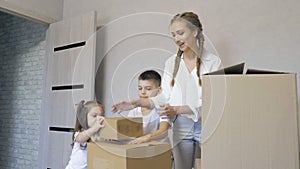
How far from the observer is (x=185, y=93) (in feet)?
4.37

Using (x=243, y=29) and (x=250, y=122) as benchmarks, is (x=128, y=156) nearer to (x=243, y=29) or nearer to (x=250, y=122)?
(x=250, y=122)

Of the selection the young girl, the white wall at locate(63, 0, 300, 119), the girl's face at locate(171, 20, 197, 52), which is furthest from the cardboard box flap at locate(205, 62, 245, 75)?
the white wall at locate(63, 0, 300, 119)

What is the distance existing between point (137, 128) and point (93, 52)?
4.40ft

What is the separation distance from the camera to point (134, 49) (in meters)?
2.40

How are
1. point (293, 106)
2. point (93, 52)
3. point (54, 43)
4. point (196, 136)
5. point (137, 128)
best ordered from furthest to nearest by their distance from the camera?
point (54, 43), point (93, 52), point (196, 136), point (137, 128), point (293, 106)

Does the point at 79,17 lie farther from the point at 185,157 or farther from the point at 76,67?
the point at 185,157

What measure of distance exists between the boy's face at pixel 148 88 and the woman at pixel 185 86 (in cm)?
9

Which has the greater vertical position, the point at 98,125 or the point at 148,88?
the point at 148,88

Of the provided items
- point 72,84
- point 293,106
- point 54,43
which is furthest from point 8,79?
point 293,106

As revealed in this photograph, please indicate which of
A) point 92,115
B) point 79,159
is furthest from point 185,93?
point 79,159

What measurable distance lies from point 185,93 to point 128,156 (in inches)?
18.9

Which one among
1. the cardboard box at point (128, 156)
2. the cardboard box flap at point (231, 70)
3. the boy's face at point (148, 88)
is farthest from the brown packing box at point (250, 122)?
the boy's face at point (148, 88)

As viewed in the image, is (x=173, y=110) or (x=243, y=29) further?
(x=243, y=29)

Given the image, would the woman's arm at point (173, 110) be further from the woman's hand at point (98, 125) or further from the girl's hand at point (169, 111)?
the woman's hand at point (98, 125)
